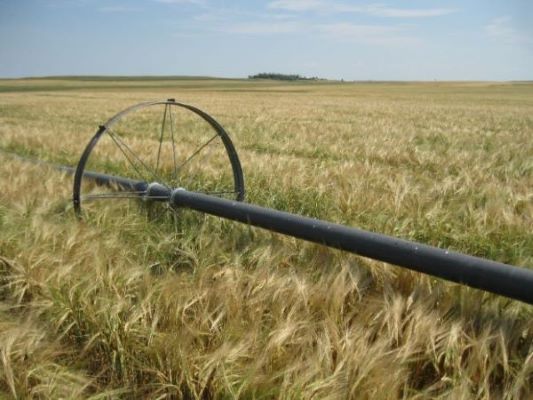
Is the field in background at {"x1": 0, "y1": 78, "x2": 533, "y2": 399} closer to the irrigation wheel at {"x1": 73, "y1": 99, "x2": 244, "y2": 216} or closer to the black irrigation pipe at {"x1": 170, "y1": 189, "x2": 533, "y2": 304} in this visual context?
the black irrigation pipe at {"x1": 170, "y1": 189, "x2": 533, "y2": 304}

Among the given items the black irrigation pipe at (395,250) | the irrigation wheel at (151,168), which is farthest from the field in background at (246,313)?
the irrigation wheel at (151,168)

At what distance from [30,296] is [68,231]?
0.55 meters

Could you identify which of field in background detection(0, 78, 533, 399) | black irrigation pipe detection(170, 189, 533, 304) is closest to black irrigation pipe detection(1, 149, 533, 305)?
black irrigation pipe detection(170, 189, 533, 304)

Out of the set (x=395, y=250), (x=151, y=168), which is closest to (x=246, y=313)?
(x=395, y=250)

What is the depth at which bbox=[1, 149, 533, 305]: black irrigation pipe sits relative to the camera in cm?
166

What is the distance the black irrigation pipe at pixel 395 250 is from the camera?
166 cm

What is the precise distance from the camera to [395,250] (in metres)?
1.96

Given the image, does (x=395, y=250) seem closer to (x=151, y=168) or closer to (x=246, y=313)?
(x=246, y=313)

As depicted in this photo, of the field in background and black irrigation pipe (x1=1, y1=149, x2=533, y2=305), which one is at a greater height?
black irrigation pipe (x1=1, y1=149, x2=533, y2=305)

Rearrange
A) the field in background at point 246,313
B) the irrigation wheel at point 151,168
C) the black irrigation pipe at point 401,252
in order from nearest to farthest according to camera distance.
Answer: the field in background at point 246,313, the black irrigation pipe at point 401,252, the irrigation wheel at point 151,168

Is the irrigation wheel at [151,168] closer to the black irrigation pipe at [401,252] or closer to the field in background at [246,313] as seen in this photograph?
the field in background at [246,313]

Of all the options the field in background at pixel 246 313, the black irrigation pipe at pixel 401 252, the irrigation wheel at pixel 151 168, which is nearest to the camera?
the field in background at pixel 246 313

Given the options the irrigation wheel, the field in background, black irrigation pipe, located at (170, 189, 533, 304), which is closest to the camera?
the field in background

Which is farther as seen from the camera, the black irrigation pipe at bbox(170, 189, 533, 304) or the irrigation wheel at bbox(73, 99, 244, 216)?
the irrigation wheel at bbox(73, 99, 244, 216)
